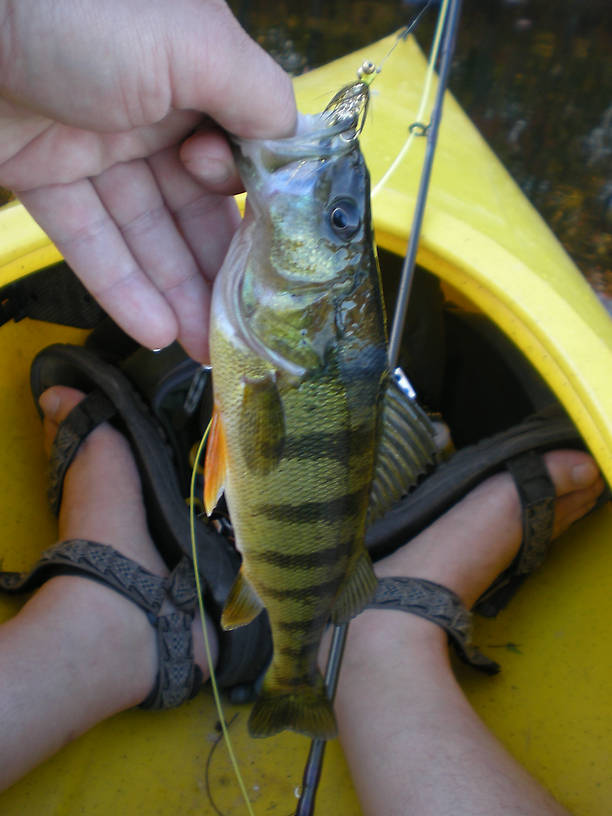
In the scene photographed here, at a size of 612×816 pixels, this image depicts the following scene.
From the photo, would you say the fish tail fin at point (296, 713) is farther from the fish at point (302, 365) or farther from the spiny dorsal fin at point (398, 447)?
the spiny dorsal fin at point (398, 447)

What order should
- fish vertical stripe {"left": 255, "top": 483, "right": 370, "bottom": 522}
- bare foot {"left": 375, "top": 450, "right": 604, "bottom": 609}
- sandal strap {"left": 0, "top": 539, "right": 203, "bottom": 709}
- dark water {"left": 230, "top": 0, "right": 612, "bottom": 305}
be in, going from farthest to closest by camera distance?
dark water {"left": 230, "top": 0, "right": 612, "bottom": 305}
bare foot {"left": 375, "top": 450, "right": 604, "bottom": 609}
sandal strap {"left": 0, "top": 539, "right": 203, "bottom": 709}
fish vertical stripe {"left": 255, "top": 483, "right": 370, "bottom": 522}

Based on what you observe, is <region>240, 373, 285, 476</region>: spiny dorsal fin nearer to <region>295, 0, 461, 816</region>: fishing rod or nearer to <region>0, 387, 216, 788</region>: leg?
<region>295, 0, 461, 816</region>: fishing rod

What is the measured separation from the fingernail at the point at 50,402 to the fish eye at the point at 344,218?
4.11 feet

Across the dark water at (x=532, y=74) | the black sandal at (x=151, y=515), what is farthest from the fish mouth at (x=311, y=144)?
the dark water at (x=532, y=74)

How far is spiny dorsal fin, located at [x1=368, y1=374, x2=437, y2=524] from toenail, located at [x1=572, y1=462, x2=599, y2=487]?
834 millimetres

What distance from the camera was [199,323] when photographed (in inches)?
41.5

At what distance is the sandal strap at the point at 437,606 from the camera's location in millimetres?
1440

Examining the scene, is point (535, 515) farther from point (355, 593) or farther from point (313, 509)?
point (313, 509)

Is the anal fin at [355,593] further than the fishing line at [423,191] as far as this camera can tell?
No

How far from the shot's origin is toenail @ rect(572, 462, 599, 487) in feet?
5.42

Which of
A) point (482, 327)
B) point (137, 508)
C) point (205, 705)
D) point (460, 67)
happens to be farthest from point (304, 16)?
point (205, 705)

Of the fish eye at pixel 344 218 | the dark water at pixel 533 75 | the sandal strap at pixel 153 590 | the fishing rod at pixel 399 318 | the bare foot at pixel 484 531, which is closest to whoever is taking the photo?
the fish eye at pixel 344 218

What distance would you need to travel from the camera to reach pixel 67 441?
1.73m

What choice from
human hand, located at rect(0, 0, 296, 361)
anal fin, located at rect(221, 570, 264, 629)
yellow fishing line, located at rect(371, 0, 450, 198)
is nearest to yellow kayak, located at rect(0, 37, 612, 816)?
yellow fishing line, located at rect(371, 0, 450, 198)
